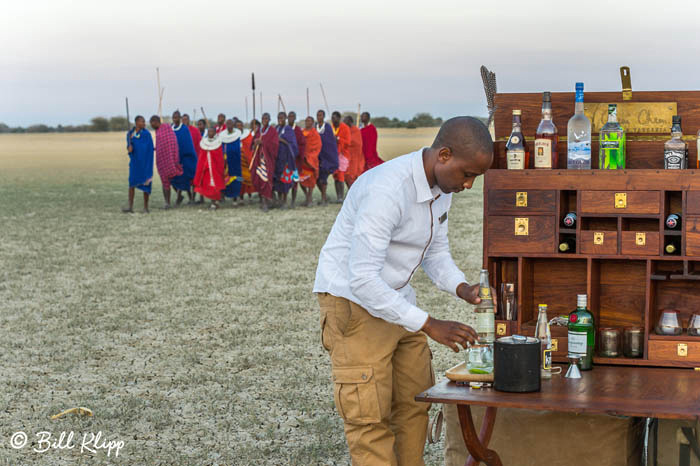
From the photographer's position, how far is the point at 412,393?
3189 millimetres

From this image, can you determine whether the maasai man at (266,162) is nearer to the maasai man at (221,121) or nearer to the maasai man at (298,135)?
the maasai man at (298,135)

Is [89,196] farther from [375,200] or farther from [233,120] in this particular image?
[375,200]

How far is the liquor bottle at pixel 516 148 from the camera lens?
11.2 ft

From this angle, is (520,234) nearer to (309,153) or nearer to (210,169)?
(309,153)

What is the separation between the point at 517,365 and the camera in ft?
9.00

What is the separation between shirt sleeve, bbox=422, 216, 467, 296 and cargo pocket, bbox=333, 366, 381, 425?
539 millimetres

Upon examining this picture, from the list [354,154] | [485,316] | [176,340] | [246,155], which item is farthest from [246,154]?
[485,316]

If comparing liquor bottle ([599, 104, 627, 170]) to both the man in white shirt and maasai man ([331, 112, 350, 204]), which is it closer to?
the man in white shirt

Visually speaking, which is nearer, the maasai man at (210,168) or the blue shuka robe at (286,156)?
the blue shuka robe at (286,156)

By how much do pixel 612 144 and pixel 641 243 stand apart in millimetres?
416

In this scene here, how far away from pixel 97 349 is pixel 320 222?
320 inches

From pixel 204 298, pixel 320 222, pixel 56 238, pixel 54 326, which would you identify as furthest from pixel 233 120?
pixel 54 326

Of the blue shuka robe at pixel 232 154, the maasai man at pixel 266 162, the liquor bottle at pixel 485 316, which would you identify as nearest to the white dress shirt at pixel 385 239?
the liquor bottle at pixel 485 316

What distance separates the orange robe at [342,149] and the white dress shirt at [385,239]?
1441cm
